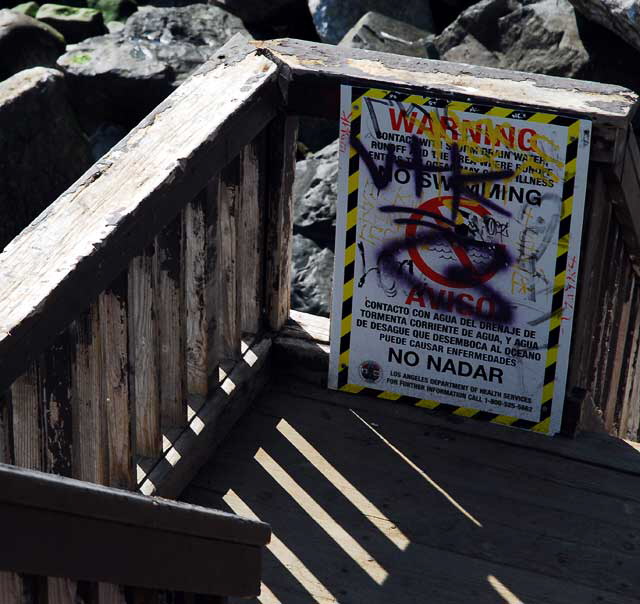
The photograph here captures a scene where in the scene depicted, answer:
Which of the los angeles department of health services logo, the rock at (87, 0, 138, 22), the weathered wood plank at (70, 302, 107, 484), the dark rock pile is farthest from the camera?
the rock at (87, 0, 138, 22)

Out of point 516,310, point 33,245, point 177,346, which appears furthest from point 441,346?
point 33,245

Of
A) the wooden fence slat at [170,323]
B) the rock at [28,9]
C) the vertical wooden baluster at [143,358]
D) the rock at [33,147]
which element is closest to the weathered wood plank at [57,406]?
the vertical wooden baluster at [143,358]

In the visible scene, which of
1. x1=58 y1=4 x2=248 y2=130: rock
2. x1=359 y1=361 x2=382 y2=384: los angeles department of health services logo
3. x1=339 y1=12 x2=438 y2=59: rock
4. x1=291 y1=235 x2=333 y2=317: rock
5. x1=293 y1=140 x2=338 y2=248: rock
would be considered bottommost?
x1=291 y1=235 x2=333 y2=317: rock

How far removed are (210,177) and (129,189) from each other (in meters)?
0.33

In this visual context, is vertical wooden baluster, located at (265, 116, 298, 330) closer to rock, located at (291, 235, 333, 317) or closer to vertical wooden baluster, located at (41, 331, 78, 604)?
vertical wooden baluster, located at (41, 331, 78, 604)

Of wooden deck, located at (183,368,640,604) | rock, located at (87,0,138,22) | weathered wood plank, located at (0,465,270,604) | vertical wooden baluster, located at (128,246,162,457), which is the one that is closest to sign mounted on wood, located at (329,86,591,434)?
wooden deck, located at (183,368,640,604)

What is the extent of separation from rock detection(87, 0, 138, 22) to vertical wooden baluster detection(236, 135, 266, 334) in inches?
407

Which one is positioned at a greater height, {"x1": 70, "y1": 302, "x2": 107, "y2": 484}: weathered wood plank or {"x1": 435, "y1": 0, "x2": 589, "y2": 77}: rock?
{"x1": 70, "y1": 302, "x2": 107, "y2": 484}: weathered wood plank

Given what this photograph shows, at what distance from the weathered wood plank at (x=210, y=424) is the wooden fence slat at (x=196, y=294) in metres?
0.08

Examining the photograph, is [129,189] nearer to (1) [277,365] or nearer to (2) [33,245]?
(2) [33,245]

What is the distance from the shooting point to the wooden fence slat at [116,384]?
8.07 feet

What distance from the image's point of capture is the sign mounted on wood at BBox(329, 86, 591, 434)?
2912 mm

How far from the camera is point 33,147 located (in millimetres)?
7191

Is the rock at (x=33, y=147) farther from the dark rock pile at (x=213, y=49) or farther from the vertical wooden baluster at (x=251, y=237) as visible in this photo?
the vertical wooden baluster at (x=251, y=237)
